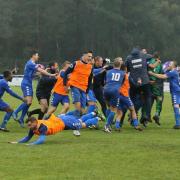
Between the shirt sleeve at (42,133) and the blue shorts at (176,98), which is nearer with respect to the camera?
the shirt sleeve at (42,133)

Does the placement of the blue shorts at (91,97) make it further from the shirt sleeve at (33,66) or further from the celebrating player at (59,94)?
the shirt sleeve at (33,66)

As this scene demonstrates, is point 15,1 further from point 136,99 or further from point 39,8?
point 136,99

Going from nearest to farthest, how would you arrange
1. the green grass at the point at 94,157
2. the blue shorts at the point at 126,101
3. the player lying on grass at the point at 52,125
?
the green grass at the point at 94,157, the player lying on grass at the point at 52,125, the blue shorts at the point at 126,101

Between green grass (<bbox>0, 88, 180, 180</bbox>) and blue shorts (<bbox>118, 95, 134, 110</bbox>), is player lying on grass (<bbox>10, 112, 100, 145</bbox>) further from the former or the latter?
blue shorts (<bbox>118, 95, 134, 110</bbox>)

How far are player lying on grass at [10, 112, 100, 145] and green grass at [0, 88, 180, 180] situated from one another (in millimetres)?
→ 262

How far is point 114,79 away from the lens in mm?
14836

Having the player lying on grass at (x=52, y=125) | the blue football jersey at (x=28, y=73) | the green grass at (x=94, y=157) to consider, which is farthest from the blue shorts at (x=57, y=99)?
the player lying on grass at (x=52, y=125)

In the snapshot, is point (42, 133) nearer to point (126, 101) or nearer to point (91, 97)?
point (126, 101)

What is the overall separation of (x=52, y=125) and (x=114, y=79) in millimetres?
3227

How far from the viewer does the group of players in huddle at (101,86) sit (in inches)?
585

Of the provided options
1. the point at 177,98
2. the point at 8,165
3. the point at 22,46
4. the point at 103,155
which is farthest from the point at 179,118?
the point at 22,46

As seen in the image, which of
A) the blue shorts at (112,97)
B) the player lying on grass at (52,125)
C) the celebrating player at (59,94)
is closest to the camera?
the player lying on grass at (52,125)

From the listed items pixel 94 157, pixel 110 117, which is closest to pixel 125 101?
pixel 110 117

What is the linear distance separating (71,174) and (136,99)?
808 cm
